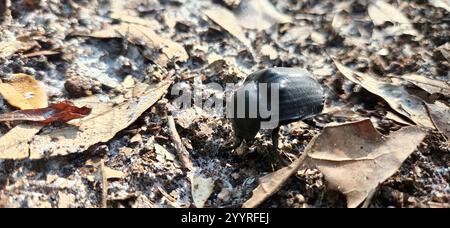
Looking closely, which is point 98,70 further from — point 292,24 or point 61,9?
point 292,24

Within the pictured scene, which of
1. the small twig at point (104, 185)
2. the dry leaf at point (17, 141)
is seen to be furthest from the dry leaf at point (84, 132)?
the small twig at point (104, 185)

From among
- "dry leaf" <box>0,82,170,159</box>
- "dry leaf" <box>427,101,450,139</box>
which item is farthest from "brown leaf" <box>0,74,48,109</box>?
"dry leaf" <box>427,101,450,139</box>

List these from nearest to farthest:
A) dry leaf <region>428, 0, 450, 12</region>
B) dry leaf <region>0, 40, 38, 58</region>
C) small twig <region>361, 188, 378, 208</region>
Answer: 1. small twig <region>361, 188, 378, 208</region>
2. dry leaf <region>0, 40, 38, 58</region>
3. dry leaf <region>428, 0, 450, 12</region>

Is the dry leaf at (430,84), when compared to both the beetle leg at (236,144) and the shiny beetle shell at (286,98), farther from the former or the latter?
the beetle leg at (236,144)

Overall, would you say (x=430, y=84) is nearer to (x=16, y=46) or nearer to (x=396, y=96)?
(x=396, y=96)

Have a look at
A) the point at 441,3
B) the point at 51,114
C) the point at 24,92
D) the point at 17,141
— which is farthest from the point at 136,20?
the point at 441,3

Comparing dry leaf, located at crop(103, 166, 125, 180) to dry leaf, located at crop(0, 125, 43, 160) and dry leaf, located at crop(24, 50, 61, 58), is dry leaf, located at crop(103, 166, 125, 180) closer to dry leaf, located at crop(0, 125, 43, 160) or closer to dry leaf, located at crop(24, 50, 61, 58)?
dry leaf, located at crop(0, 125, 43, 160)

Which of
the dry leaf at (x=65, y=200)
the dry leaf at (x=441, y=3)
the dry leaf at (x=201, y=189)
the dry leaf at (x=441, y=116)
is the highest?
the dry leaf at (x=441, y=3)
